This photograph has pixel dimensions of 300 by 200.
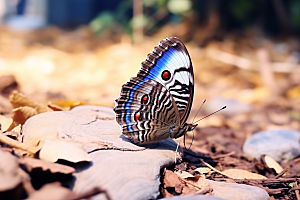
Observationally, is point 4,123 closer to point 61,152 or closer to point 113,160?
point 61,152

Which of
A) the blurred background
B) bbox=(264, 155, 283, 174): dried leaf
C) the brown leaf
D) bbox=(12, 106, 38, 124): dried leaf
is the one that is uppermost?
the blurred background

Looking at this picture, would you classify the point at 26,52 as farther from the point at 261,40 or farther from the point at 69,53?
the point at 261,40

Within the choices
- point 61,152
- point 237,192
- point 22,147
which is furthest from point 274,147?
point 22,147

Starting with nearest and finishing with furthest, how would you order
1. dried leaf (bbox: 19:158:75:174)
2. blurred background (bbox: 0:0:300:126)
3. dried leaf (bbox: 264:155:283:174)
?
dried leaf (bbox: 19:158:75:174)
dried leaf (bbox: 264:155:283:174)
blurred background (bbox: 0:0:300:126)

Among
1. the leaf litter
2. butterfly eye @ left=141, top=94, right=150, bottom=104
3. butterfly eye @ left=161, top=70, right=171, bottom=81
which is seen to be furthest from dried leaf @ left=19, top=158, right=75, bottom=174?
butterfly eye @ left=161, top=70, right=171, bottom=81

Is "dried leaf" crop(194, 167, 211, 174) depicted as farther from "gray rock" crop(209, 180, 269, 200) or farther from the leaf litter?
"gray rock" crop(209, 180, 269, 200)

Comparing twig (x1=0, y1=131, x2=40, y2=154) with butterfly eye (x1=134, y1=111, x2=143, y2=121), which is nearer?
twig (x1=0, y1=131, x2=40, y2=154)

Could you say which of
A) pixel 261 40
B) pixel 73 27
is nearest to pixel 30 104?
pixel 261 40

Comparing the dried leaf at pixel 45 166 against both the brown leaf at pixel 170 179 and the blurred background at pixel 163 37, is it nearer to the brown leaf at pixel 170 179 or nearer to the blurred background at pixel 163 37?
the brown leaf at pixel 170 179
